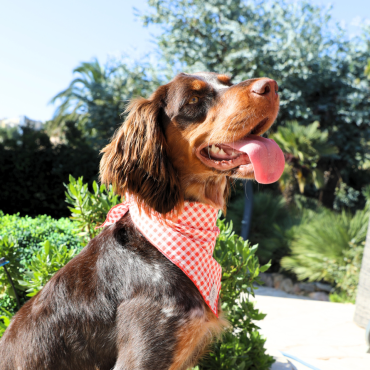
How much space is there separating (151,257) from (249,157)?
2.43ft

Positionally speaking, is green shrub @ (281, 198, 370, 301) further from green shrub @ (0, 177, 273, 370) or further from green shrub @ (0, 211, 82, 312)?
green shrub @ (0, 211, 82, 312)

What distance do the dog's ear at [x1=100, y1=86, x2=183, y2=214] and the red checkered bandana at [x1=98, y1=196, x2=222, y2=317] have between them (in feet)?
0.28

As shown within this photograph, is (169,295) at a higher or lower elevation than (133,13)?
lower

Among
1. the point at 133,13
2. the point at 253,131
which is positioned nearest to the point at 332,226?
the point at 253,131

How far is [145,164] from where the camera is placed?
1.99 meters

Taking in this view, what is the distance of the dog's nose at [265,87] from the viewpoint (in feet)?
6.03

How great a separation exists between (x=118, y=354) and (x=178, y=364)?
1.00 ft

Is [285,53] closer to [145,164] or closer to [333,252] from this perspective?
[333,252]

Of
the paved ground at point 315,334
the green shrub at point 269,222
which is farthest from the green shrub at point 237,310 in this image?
the green shrub at point 269,222

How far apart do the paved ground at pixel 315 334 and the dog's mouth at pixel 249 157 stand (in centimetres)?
224

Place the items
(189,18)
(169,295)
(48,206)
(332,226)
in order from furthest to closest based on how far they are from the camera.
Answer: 1. (189,18)
2. (48,206)
3. (332,226)
4. (169,295)

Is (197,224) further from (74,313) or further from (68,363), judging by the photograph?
(68,363)

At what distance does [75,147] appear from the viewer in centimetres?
1030

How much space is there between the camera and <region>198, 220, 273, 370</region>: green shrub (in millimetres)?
2812
